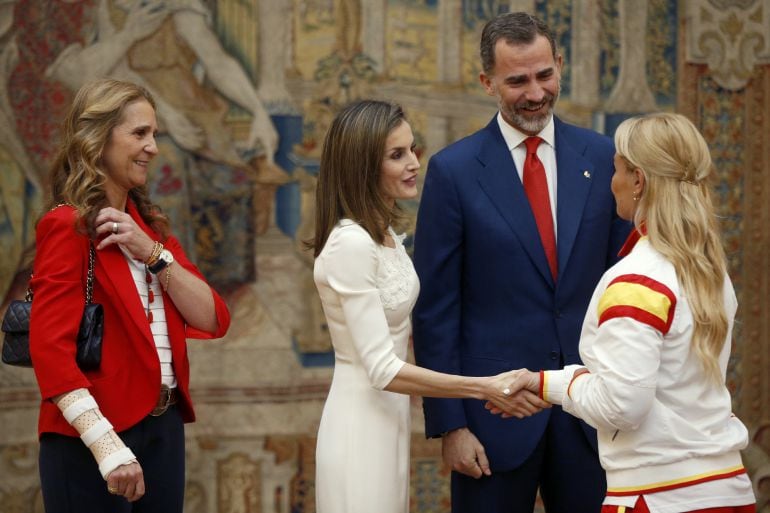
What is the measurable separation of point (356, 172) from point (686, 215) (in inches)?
41.3

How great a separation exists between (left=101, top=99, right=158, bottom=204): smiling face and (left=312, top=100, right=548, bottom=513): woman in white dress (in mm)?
557

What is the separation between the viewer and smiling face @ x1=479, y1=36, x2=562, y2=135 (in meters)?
3.99

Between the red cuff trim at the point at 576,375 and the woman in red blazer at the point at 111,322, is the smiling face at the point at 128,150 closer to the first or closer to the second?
the woman in red blazer at the point at 111,322

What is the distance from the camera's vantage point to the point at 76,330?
339cm

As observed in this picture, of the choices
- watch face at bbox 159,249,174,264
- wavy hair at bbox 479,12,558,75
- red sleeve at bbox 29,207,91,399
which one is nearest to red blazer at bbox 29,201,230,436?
red sleeve at bbox 29,207,91,399

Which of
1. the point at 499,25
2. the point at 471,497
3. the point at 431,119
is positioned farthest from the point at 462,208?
the point at 431,119

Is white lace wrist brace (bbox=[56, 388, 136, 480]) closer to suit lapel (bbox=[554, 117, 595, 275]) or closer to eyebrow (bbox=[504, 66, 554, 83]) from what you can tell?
suit lapel (bbox=[554, 117, 595, 275])

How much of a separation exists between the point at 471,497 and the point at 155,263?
1306 mm

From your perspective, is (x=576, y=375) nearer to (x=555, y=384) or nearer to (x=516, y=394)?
(x=555, y=384)

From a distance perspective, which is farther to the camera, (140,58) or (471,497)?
(140,58)

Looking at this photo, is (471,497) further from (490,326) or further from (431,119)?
(431,119)

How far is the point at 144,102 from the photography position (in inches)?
146

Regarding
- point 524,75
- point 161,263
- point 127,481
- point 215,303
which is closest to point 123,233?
point 161,263

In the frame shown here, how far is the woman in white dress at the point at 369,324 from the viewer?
3500mm
